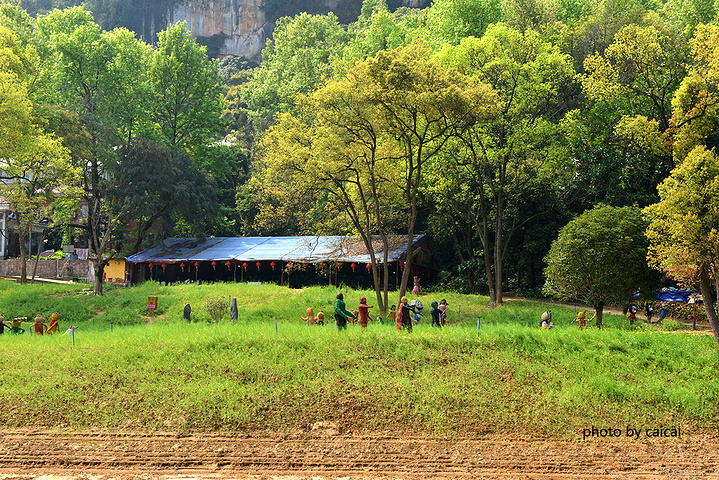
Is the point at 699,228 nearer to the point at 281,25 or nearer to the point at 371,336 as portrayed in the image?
the point at 371,336

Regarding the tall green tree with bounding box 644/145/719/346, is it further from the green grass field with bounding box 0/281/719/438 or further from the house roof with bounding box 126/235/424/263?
the house roof with bounding box 126/235/424/263

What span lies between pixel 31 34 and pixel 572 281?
40185 millimetres

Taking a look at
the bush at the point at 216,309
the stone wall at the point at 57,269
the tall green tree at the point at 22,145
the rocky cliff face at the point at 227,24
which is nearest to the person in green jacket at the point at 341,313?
the bush at the point at 216,309

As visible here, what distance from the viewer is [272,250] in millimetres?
38656

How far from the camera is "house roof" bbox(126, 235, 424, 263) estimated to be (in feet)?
119

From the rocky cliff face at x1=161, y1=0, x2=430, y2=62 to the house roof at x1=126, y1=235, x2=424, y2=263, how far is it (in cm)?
6813

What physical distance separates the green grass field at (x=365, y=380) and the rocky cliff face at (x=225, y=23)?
9301cm

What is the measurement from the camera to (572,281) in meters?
20.0

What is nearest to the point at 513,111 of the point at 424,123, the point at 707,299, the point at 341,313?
the point at 424,123

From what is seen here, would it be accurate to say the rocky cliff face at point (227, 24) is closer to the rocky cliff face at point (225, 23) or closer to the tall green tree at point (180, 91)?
the rocky cliff face at point (225, 23)

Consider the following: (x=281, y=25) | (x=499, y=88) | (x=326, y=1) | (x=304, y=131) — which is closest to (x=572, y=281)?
(x=499, y=88)

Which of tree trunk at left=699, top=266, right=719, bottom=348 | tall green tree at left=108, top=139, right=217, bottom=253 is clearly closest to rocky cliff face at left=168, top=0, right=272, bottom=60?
tall green tree at left=108, top=139, right=217, bottom=253

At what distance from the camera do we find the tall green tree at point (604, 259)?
63.4ft

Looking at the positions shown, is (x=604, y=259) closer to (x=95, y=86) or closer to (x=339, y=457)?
(x=339, y=457)
